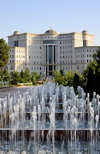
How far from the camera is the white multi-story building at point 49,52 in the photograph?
7656cm

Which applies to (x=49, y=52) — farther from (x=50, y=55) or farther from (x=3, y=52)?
(x=3, y=52)

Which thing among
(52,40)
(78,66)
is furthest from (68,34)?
(78,66)

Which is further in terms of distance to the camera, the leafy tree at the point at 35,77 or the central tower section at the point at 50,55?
the central tower section at the point at 50,55

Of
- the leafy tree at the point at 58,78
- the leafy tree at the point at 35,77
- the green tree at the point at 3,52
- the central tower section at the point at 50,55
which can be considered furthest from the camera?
the central tower section at the point at 50,55

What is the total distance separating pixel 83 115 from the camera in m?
12.5

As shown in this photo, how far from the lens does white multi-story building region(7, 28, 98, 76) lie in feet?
251

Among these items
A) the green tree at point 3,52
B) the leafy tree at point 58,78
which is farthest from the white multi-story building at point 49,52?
the green tree at point 3,52

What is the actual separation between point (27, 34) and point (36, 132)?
232 ft

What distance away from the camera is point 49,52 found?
79.6 m

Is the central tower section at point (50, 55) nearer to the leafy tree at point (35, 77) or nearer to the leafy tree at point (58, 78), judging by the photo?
the leafy tree at point (35, 77)

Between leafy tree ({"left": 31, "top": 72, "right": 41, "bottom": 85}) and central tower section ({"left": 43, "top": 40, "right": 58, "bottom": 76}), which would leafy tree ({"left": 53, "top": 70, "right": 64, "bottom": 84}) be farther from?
central tower section ({"left": 43, "top": 40, "right": 58, "bottom": 76})

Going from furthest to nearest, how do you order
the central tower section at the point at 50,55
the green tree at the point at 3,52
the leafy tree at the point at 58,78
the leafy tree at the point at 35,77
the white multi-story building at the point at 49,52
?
1. the central tower section at the point at 50,55
2. the white multi-story building at the point at 49,52
3. the leafy tree at the point at 35,77
4. the green tree at the point at 3,52
5. the leafy tree at the point at 58,78

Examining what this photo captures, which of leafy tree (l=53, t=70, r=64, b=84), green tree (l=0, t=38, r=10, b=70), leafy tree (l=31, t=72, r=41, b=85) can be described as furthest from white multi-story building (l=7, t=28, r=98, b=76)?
green tree (l=0, t=38, r=10, b=70)

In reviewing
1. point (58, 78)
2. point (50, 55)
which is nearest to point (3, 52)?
point (58, 78)
